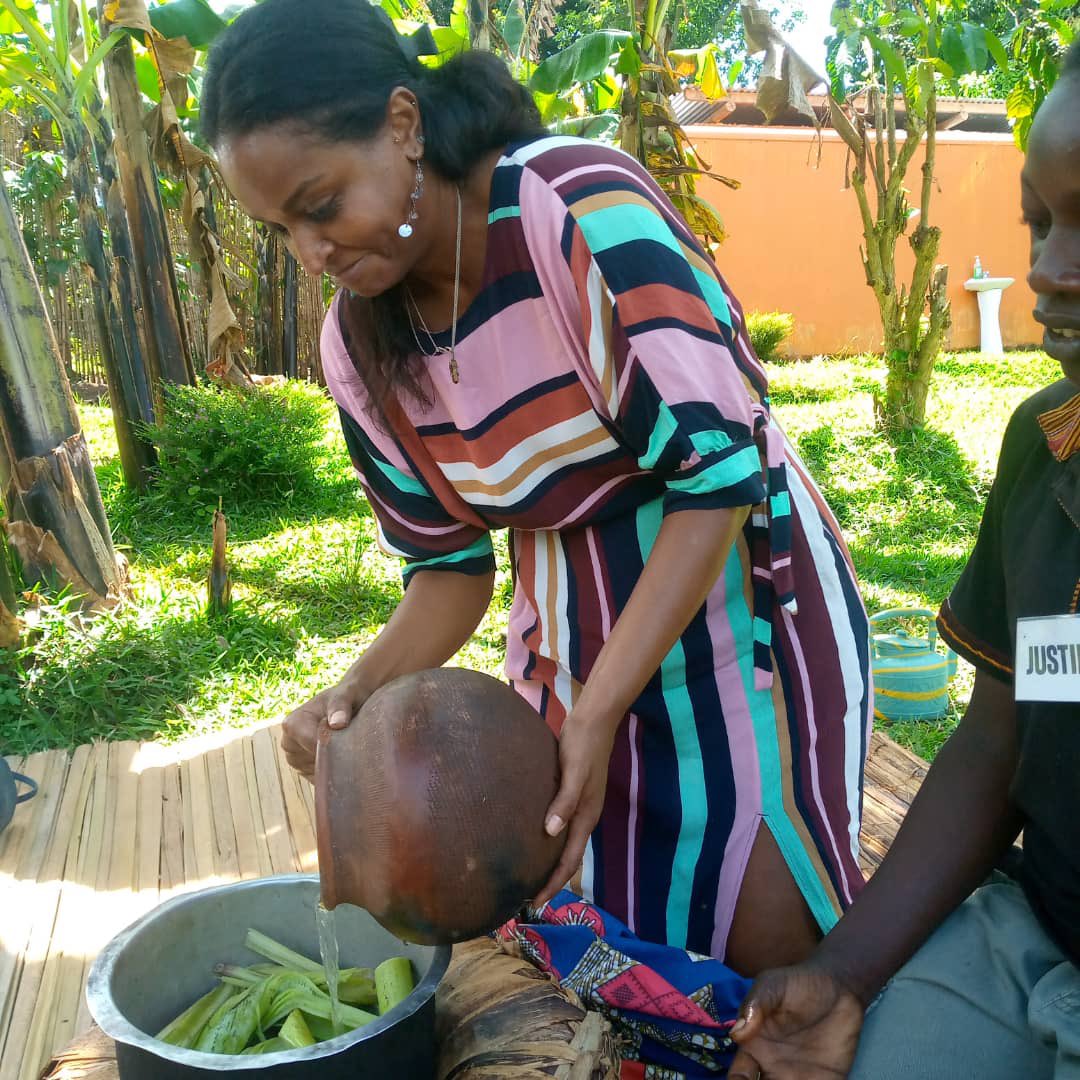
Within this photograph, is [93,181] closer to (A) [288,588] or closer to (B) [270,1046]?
(A) [288,588]

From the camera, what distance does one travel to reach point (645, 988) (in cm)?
180

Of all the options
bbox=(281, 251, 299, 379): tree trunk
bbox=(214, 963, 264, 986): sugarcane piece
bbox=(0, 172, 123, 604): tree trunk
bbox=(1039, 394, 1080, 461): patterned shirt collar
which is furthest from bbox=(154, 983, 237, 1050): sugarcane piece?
bbox=(281, 251, 299, 379): tree trunk

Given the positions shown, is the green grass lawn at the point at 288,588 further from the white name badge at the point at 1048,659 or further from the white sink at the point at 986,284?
the white sink at the point at 986,284

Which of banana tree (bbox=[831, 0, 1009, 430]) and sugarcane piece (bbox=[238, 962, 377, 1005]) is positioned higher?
banana tree (bbox=[831, 0, 1009, 430])

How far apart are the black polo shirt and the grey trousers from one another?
0.05m

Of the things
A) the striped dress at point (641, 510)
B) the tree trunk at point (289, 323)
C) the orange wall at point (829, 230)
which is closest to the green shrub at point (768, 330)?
the orange wall at point (829, 230)

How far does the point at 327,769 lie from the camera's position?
1438mm

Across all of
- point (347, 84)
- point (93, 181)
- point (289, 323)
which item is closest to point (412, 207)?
point (347, 84)

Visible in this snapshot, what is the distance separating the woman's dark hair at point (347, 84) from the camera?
152cm

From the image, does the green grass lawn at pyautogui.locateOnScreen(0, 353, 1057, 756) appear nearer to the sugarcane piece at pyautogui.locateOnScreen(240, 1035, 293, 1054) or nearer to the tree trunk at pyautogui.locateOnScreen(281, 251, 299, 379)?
the tree trunk at pyautogui.locateOnScreen(281, 251, 299, 379)

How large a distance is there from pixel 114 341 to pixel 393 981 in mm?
6295

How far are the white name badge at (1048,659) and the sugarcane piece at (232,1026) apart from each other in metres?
1.22

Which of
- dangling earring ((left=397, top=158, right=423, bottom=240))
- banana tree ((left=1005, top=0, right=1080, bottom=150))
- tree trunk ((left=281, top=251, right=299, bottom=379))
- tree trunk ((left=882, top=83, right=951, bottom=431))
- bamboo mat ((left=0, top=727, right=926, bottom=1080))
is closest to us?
dangling earring ((left=397, top=158, right=423, bottom=240))

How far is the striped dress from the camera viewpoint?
1.59 metres
